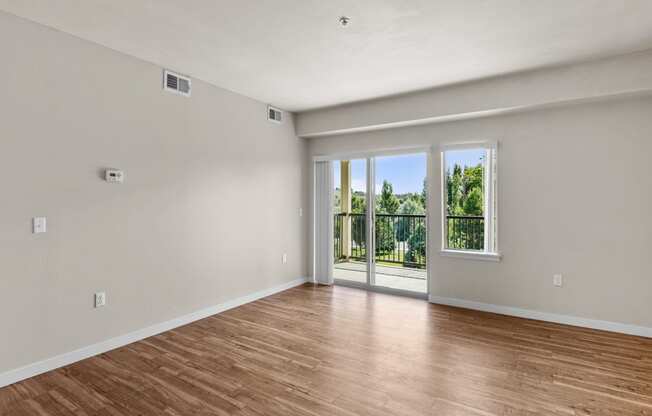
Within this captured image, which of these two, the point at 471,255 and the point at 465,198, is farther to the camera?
the point at 465,198

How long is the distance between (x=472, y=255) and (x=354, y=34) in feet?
9.84

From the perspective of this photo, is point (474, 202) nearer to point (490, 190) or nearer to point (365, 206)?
point (490, 190)

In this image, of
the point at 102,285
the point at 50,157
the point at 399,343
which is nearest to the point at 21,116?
the point at 50,157

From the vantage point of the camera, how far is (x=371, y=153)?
5.07m

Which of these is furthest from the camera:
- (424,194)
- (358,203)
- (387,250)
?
(358,203)

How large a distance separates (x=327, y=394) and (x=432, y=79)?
11.0ft

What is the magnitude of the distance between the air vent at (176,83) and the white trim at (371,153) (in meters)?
2.38

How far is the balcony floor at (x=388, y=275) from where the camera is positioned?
202 inches

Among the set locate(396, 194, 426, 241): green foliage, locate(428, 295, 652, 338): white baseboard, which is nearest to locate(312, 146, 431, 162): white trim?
locate(396, 194, 426, 241): green foliage

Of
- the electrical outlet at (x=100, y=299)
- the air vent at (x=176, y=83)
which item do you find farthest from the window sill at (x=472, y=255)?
the electrical outlet at (x=100, y=299)

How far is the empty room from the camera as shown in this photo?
2484 mm

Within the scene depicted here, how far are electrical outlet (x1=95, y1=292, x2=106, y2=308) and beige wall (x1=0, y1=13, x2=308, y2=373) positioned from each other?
43 mm

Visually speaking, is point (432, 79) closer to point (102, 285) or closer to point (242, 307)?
point (242, 307)

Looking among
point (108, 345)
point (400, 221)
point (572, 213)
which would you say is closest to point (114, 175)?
point (108, 345)
